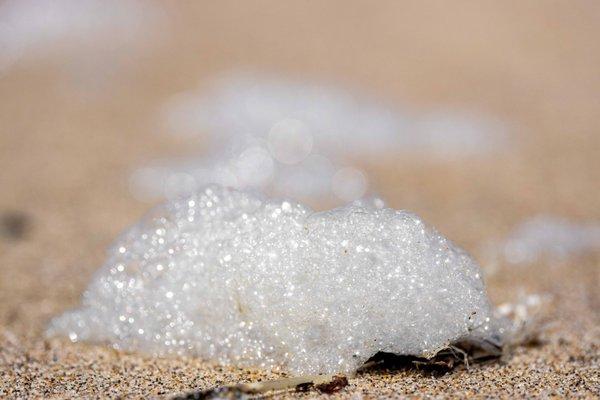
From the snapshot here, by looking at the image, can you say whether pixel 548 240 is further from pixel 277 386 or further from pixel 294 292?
pixel 277 386

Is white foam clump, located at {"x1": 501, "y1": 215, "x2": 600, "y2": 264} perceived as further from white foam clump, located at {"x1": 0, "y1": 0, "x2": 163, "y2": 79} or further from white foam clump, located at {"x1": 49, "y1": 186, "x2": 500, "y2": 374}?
white foam clump, located at {"x1": 0, "y1": 0, "x2": 163, "y2": 79}

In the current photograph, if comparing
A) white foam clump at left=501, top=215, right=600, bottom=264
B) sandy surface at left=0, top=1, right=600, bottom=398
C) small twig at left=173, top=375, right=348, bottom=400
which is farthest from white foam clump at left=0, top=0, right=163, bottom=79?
small twig at left=173, top=375, right=348, bottom=400

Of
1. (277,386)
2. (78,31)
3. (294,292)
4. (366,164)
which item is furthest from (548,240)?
(78,31)

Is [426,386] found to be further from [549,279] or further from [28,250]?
[28,250]

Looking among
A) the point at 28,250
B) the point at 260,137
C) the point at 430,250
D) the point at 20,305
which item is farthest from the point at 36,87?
the point at 430,250

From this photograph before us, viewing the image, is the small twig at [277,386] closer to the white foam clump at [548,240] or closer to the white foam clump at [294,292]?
the white foam clump at [294,292]

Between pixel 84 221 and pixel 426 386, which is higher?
pixel 84 221

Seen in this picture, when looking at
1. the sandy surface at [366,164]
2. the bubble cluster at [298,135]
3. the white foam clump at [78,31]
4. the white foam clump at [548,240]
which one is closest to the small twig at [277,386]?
the sandy surface at [366,164]

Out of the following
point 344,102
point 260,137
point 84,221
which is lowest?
point 84,221
